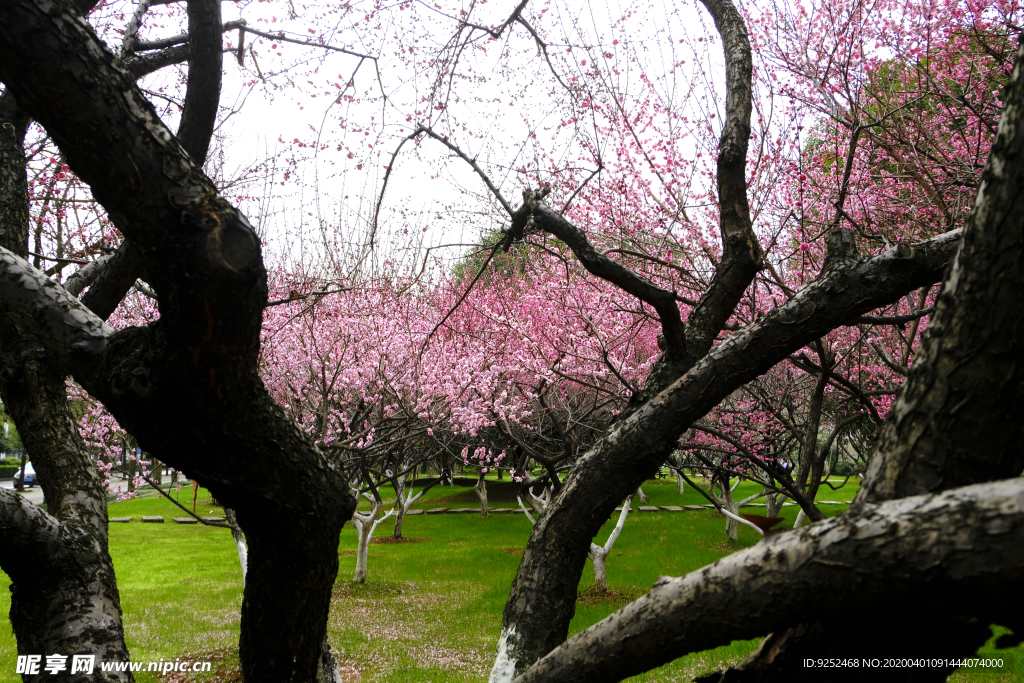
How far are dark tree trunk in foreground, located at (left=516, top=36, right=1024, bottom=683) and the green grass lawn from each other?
772 centimetres

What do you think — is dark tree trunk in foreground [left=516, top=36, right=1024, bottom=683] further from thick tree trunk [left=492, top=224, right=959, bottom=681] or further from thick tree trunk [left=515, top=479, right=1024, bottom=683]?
thick tree trunk [left=492, top=224, right=959, bottom=681]

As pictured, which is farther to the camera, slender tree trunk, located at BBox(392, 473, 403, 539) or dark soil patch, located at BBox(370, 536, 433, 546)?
dark soil patch, located at BBox(370, 536, 433, 546)

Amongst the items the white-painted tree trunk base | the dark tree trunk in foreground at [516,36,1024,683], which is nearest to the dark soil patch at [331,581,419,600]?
→ the white-painted tree trunk base

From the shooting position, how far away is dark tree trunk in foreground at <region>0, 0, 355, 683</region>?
1409 millimetres

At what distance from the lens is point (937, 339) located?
124cm

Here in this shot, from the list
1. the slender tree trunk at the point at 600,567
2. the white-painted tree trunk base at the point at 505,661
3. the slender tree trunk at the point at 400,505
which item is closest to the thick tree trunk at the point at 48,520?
the white-painted tree trunk base at the point at 505,661

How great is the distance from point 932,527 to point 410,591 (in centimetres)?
1293

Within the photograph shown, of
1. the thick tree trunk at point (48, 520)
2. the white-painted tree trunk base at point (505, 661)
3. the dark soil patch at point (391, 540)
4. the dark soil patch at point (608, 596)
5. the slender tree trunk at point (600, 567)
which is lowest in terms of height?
the dark soil patch at point (391, 540)

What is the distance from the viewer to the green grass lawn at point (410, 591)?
8914 millimetres

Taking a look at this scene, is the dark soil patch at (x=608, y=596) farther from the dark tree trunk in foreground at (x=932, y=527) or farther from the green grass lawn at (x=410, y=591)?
the dark tree trunk in foreground at (x=932, y=527)

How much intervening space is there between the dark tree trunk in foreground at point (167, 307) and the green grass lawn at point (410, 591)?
7.58m

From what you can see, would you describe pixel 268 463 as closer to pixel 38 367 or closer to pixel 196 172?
pixel 196 172

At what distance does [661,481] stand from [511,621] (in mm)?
34195

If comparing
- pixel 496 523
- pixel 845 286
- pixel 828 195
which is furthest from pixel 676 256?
pixel 496 523
